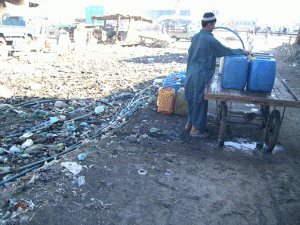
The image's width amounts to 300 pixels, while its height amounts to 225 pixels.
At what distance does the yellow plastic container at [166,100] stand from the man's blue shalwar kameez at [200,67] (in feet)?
2.48

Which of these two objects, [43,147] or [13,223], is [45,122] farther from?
[13,223]

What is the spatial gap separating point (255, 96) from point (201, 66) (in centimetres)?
94

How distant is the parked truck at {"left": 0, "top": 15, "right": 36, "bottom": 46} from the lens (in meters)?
12.5

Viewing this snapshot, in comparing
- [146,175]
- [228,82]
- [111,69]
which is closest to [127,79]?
[111,69]

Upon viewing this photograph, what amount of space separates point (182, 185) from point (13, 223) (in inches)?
67.1

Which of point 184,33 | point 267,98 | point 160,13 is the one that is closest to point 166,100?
point 267,98

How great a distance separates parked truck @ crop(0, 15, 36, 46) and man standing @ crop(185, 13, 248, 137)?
488 inches

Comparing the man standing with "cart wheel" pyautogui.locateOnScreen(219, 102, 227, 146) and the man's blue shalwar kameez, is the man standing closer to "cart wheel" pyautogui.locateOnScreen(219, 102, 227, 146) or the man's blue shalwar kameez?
the man's blue shalwar kameez

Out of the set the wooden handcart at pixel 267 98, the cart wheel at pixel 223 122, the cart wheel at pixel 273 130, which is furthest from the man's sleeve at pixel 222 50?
the cart wheel at pixel 273 130

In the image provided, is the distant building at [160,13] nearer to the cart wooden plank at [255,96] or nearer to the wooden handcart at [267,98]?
the wooden handcart at [267,98]

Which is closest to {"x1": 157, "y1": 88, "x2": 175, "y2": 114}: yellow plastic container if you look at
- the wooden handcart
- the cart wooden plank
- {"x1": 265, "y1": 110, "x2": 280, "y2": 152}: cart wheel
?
the wooden handcart

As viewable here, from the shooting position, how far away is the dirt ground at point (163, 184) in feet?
7.17

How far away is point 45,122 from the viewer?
4473 millimetres

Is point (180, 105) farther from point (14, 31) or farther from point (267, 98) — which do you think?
point (14, 31)
